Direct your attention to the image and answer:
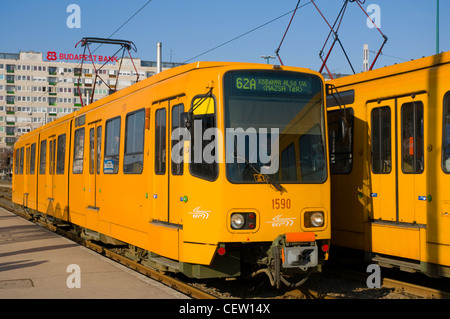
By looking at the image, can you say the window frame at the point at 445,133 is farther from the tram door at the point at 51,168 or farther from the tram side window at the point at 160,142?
the tram door at the point at 51,168

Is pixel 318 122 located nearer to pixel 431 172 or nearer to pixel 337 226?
pixel 431 172

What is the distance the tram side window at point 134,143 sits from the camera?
10.3 meters

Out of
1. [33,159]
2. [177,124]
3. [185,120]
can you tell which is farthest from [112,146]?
[33,159]

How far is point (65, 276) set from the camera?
9.77 meters

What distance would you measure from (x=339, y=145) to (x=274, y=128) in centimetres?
301

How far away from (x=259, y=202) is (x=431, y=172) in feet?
8.79

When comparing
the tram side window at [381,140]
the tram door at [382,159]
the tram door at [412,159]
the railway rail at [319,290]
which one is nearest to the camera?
the railway rail at [319,290]

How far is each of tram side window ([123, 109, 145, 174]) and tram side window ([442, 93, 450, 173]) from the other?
4863 millimetres

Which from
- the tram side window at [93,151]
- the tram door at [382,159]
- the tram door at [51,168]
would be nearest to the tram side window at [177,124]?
the tram door at [382,159]

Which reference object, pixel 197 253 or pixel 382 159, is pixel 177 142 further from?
pixel 382 159

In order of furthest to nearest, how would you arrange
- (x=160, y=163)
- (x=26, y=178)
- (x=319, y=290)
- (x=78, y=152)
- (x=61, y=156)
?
(x=26, y=178)
(x=61, y=156)
(x=78, y=152)
(x=319, y=290)
(x=160, y=163)

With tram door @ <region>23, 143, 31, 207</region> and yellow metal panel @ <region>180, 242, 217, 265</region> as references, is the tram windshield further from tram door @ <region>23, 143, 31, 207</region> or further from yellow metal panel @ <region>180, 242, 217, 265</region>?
tram door @ <region>23, 143, 31, 207</region>

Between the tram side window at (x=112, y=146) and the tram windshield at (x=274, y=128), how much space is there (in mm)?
4163

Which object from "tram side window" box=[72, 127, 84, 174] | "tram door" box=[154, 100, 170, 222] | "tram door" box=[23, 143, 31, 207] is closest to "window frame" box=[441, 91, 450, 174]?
"tram door" box=[154, 100, 170, 222]
